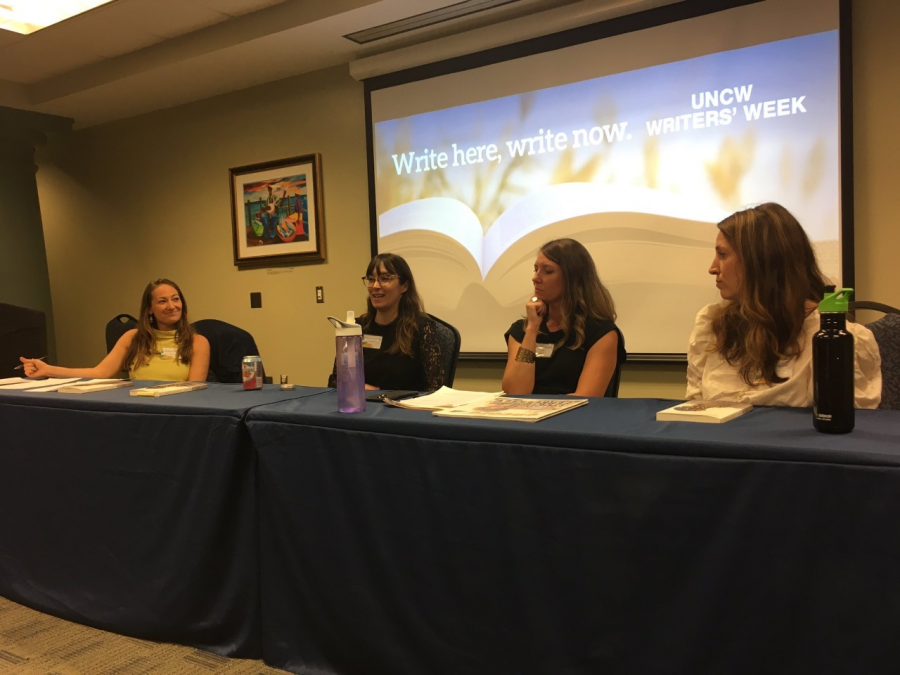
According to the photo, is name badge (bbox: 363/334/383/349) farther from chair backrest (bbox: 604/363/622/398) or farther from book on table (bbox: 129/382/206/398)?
chair backrest (bbox: 604/363/622/398)

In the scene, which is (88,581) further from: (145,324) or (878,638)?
(878,638)

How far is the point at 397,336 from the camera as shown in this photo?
258 centimetres

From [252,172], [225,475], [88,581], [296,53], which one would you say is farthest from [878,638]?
[252,172]

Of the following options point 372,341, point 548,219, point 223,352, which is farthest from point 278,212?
point 372,341

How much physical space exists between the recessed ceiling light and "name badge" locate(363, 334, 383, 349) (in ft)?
8.04

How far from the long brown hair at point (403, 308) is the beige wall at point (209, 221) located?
1.10m

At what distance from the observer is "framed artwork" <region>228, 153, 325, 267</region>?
4082 millimetres

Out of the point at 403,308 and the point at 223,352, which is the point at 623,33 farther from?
the point at 223,352

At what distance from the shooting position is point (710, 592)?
3.36ft

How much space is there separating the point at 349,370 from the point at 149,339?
6.24ft

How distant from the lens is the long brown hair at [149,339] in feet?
9.77

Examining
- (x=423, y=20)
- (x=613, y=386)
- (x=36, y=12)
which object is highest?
(x=36, y=12)

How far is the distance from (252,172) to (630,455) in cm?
382

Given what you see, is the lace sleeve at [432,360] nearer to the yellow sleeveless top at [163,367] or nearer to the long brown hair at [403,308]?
the long brown hair at [403,308]
